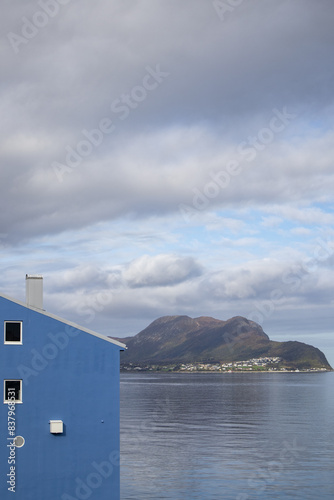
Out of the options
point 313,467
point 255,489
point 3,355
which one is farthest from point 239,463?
point 3,355

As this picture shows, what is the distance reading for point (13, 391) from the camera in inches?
1492

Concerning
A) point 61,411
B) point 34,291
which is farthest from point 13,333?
point 61,411

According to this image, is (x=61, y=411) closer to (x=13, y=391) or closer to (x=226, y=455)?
(x=13, y=391)

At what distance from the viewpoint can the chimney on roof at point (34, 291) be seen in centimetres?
3975

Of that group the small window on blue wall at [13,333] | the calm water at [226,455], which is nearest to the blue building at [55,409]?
the small window on blue wall at [13,333]

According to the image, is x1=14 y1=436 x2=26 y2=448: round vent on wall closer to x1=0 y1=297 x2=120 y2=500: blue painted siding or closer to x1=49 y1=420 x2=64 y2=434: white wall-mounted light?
x1=0 y1=297 x2=120 y2=500: blue painted siding

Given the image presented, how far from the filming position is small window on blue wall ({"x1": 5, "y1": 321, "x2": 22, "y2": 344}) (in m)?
38.3

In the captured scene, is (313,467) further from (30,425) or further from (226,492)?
A: (30,425)

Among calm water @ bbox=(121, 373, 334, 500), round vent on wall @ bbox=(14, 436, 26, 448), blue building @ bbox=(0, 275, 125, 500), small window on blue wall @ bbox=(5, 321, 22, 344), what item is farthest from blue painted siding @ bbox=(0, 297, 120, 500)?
calm water @ bbox=(121, 373, 334, 500)

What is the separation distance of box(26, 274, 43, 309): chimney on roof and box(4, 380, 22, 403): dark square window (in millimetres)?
4861

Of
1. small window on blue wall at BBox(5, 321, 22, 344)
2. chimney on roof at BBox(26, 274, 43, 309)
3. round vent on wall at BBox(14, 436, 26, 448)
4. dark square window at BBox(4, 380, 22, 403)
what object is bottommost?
round vent on wall at BBox(14, 436, 26, 448)

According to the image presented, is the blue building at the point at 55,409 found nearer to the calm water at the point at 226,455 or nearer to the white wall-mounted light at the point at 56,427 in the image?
the white wall-mounted light at the point at 56,427

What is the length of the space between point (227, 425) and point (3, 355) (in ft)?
263

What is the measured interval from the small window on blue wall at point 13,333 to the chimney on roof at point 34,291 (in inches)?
65.1
